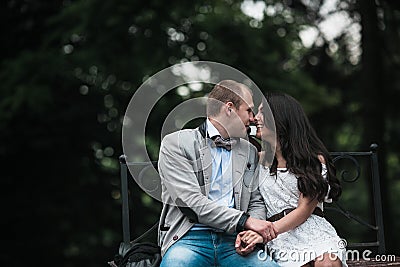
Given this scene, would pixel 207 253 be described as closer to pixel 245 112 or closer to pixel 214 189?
pixel 214 189

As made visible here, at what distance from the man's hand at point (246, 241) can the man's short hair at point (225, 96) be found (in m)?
0.68

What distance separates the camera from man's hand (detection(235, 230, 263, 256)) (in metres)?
3.73

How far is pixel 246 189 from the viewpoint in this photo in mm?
3986

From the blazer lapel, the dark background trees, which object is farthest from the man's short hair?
the dark background trees

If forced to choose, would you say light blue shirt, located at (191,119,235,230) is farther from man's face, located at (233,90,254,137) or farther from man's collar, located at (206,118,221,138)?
man's face, located at (233,90,254,137)

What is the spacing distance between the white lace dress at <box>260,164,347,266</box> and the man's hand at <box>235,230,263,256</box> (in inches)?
7.1

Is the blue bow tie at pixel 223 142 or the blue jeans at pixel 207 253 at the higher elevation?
the blue bow tie at pixel 223 142

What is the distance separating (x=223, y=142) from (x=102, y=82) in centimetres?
498

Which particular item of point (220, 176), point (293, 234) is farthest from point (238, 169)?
point (293, 234)

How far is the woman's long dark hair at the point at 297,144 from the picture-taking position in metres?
3.86

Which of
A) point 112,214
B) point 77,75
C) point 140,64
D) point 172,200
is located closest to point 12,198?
point 112,214

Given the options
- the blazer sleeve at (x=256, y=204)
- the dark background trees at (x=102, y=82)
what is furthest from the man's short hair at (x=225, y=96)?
the dark background trees at (x=102, y=82)

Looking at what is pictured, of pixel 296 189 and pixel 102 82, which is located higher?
pixel 296 189

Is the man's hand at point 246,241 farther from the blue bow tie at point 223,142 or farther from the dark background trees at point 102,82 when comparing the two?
the dark background trees at point 102,82
